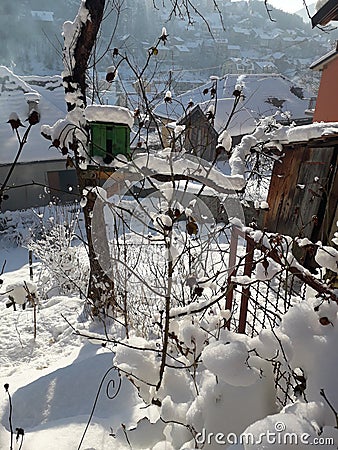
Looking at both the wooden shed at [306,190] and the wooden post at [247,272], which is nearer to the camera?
the wooden post at [247,272]

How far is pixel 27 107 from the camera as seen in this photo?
44.4 feet

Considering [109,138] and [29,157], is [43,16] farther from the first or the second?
[109,138]

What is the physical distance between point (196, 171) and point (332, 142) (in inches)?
80.1

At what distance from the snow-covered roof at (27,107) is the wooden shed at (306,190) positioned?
9.32 m

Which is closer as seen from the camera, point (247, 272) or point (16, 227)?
point (247, 272)

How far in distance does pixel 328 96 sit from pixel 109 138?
433 centimetres

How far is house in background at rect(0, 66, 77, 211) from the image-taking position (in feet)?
41.2

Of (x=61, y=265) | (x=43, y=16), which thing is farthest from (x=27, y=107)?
(x=43, y=16)

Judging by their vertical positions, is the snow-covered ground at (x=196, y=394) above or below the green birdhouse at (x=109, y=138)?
below

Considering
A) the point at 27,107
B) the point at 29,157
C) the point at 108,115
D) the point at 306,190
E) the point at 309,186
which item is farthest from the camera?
the point at 27,107

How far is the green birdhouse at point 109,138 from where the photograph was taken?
10.3 feet

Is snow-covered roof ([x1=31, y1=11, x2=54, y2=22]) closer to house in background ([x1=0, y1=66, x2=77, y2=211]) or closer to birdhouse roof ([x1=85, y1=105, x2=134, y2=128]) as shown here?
house in background ([x1=0, y1=66, x2=77, y2=211])

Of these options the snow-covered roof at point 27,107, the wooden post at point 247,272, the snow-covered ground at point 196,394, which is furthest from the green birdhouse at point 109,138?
the snow-covered roof at point 27,107

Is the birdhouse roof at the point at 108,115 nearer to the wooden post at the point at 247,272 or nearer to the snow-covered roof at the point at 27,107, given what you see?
the wooden post at the point at 247,272
